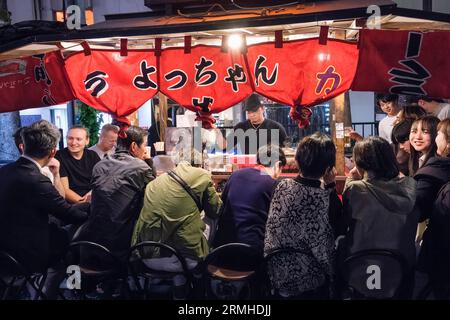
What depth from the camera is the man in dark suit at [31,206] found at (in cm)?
430

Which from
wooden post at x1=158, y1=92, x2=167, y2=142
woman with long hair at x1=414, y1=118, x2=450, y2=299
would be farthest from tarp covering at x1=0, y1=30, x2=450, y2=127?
wooden post at x1=158, y1=92, x2=167, y2=142

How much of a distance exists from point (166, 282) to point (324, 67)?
3.07 metres

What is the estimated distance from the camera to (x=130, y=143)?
484 centimetres

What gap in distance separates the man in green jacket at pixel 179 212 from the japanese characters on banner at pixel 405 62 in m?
2.25

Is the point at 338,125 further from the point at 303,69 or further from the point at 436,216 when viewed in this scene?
the point at 436,216

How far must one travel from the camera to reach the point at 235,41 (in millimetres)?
5512

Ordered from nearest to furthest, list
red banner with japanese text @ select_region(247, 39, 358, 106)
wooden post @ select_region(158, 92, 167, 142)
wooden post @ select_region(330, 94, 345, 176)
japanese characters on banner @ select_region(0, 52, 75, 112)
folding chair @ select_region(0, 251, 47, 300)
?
folding chair @ select_region(0, 251, 47, 300), red banner with japanese text @ select_region(247, 39, 358, 106), japanese characters on banner @ select_region(0, 52, 75, 112), wooden post @ select_region(330, 94, 345, 176), wooden post @ select_region(158, 92, 167, 142)

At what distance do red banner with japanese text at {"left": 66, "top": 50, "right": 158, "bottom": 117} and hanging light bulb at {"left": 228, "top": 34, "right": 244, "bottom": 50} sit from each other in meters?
1.03

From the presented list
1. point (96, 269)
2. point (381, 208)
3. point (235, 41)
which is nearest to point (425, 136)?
point (381, 208)

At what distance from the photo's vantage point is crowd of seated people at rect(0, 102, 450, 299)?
3.83m

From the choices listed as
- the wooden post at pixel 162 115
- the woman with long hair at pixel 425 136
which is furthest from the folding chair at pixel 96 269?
the wooden post at pixel 162 115

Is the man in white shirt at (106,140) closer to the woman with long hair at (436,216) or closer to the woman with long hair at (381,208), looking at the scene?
the woman with long hair at (381,208)

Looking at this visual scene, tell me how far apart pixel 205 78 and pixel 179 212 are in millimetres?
1994

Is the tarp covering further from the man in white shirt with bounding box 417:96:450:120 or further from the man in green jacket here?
the man in white shirt with bounding box 417:96:450:120
